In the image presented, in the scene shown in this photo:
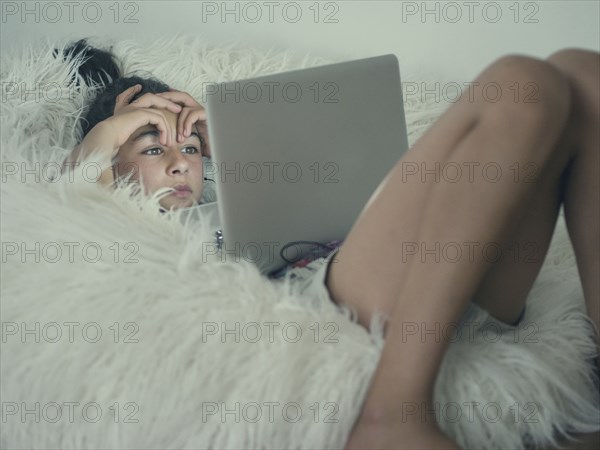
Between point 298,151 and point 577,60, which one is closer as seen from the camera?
point 577,60

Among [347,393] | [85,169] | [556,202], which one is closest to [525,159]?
[556,202]

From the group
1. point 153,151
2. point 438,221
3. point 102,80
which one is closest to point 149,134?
point 153,151

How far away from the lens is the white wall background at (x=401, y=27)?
171 cm

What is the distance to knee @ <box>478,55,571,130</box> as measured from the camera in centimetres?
73

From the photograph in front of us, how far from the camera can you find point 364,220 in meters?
0.84

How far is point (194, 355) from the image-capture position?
0.82 meters

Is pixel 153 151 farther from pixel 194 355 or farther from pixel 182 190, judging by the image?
pixel 194 355

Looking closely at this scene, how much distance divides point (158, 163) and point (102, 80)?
242 mm

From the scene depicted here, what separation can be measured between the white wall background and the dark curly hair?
237 mm

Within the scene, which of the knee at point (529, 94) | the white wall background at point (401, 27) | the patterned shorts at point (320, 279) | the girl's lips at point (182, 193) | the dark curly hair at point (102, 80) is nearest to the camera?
the knee at point (529, 94)

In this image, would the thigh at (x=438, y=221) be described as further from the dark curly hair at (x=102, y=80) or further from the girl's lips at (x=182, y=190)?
the dark curly hair at (x=102, y=80)

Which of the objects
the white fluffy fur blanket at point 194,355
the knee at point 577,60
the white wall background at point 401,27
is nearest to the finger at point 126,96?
the white wall background at point 401,27

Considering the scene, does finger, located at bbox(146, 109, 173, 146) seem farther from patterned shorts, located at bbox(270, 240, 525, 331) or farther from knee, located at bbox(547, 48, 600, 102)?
knee, located at bbox(547, 48, 600, 102)

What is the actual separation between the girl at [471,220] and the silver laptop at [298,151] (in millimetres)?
112
